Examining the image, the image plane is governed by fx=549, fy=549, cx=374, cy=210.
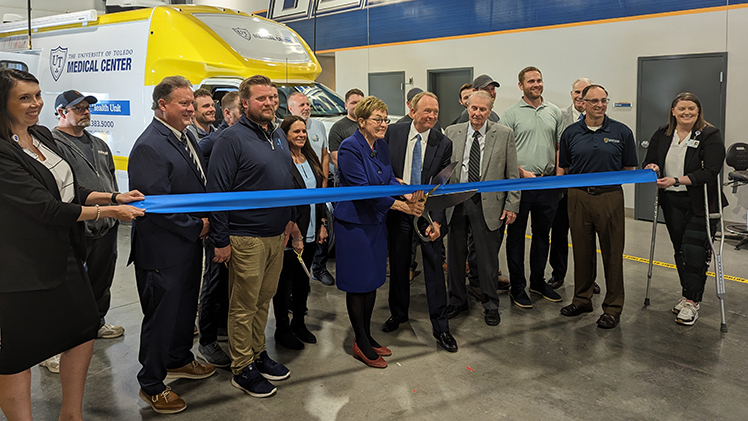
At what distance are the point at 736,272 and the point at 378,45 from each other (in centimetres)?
844

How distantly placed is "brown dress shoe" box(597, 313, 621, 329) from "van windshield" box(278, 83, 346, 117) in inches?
167

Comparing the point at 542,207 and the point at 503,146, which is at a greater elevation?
the point at 503,146

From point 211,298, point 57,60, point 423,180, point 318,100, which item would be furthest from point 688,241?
point 57,60

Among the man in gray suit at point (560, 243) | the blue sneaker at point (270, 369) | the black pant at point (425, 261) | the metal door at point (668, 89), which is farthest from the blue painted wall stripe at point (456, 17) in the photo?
the blue sneaker at point (270, 369)

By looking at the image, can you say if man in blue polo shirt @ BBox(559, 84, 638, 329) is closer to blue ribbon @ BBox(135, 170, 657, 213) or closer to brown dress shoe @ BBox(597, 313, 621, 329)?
brown dress shoe @ BBox(597, 313, 621, 329)

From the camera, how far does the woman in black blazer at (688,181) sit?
4176mm

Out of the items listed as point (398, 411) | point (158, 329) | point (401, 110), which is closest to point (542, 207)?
point (398, 411)

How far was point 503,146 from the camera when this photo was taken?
4.26m

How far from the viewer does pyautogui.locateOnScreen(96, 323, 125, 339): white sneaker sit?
418 cm

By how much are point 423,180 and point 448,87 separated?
23.5 ft

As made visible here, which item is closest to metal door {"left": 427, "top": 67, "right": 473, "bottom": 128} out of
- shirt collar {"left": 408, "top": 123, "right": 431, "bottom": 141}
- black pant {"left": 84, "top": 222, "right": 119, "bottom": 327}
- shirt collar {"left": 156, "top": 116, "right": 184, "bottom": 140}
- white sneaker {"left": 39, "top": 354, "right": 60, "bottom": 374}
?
shirt collar {"left": 408, "top": 123, "right": 431, "bottom": 141}

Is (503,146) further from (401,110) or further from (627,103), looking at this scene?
(401,110)

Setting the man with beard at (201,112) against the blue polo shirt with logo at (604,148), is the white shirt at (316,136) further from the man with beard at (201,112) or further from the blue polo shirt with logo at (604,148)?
the blue polo shirt with logo at (604,148)

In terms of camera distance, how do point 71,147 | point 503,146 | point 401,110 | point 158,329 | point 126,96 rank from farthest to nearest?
1. point 401,110
2. point 126,96
3. point 503,146
4. point 71,147
5. point 158,329
